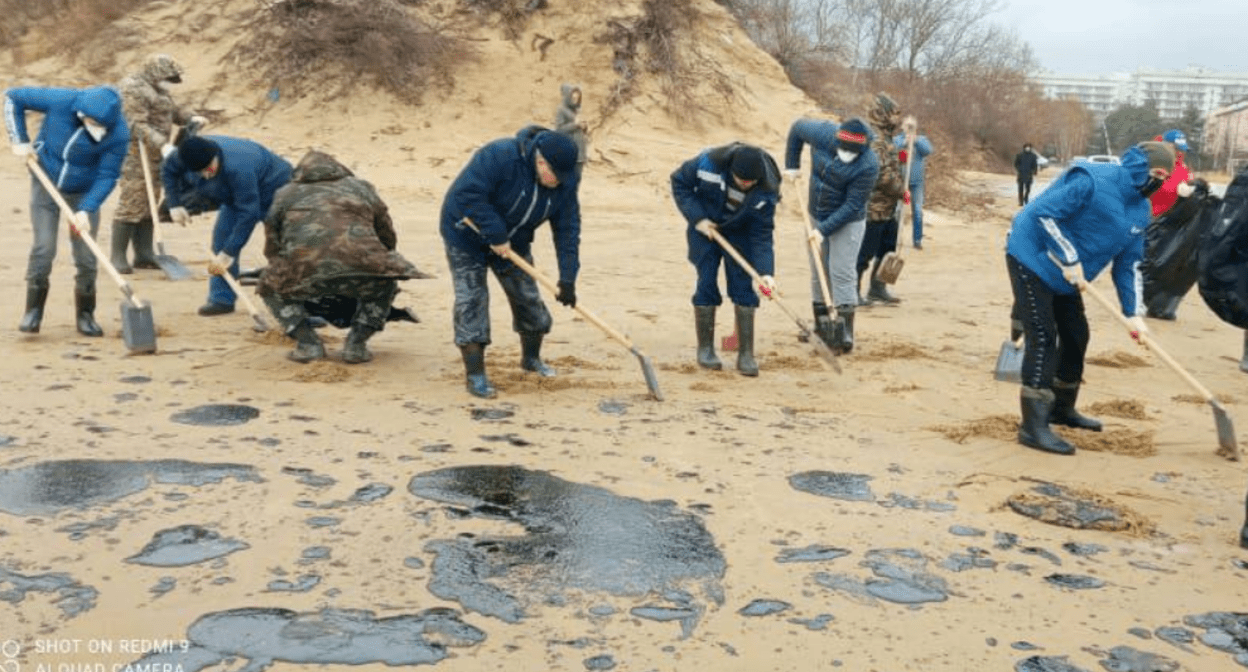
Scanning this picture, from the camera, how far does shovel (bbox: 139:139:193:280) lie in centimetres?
869

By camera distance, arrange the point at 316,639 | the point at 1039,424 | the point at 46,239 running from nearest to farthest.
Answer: the point at 316,639 < the point at 1039,424 < the point at 46,239

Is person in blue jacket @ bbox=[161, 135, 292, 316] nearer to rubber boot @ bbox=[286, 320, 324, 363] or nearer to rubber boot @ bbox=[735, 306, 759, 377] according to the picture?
rubber boot @ bbox=[286, 320, 324, 363]

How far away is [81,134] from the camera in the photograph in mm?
6652

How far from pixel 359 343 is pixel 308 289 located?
0.47 metres

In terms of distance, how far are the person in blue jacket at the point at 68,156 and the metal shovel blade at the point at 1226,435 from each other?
6135 millimetres

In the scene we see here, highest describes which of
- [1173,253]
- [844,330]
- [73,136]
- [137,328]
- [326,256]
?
[73,136]

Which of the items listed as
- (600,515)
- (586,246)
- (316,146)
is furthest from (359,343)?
(316,146)

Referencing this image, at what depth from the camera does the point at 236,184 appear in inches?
278

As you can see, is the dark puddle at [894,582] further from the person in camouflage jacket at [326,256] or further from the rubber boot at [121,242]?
the rubber boot at [121,242]

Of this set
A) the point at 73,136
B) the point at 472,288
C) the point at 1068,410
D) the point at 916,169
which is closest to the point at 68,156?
the point at 73,136

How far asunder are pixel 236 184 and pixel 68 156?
94 cm

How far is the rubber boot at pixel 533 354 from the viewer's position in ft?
21.0

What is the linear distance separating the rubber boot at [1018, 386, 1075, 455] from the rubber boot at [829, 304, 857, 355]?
2.06 metres

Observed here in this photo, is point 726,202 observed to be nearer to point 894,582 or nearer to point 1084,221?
point 1084,221
